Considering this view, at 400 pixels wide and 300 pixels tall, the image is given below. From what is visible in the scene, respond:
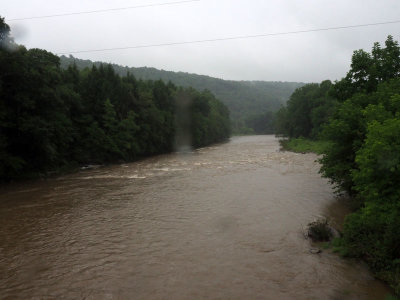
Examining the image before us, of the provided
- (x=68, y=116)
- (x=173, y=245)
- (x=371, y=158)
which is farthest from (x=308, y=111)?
(x=173, y=245)

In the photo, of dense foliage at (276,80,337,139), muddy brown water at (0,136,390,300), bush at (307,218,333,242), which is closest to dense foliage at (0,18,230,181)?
muddy brown water at (0,136,390,300)

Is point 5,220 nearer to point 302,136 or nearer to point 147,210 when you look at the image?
point 147,210

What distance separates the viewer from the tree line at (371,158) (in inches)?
363

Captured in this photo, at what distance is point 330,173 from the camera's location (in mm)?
17547

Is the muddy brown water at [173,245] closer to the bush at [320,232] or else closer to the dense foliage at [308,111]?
the bush at [320,232]

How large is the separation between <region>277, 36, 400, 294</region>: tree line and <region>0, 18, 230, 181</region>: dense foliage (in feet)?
79.0

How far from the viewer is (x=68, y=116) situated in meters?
37.0

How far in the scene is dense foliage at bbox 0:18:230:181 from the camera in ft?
87.2

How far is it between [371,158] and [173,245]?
7851 mm

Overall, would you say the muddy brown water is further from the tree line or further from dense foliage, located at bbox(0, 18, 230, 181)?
dense foliage, located at bbox(0, 18, 230, 181)

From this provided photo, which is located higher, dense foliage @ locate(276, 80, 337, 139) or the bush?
dense foliage @ locate(276, 80, 337, 139)

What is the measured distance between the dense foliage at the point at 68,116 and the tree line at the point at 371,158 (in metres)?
24.1

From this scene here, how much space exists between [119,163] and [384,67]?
32.4 m

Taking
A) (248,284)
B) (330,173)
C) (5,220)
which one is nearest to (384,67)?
(330,173)
